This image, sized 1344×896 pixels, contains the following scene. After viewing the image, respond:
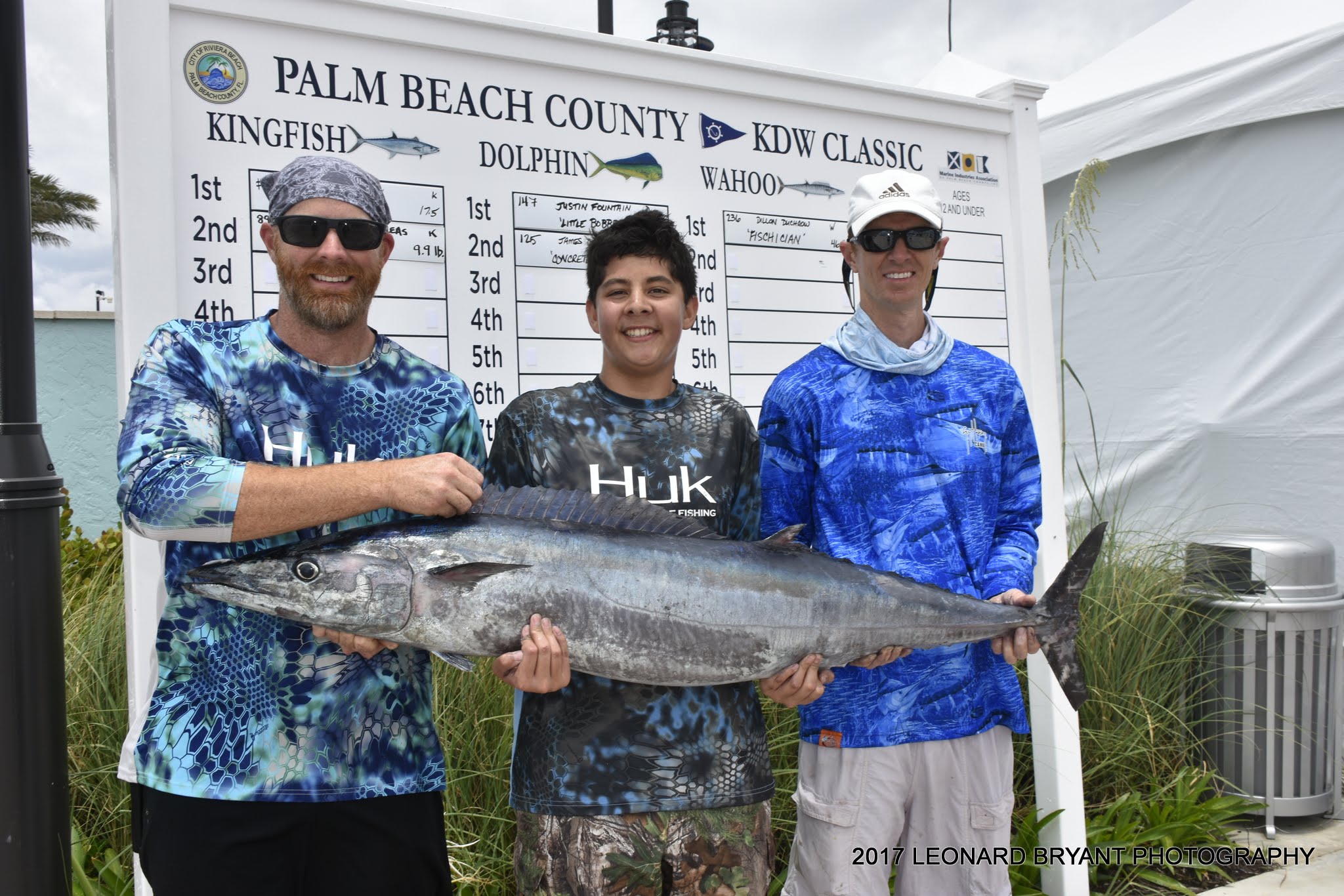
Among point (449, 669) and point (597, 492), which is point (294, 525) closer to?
point (597, 492)

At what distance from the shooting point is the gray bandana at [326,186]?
88.0 inches

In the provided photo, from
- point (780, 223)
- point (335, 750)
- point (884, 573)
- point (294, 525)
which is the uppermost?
point (780, 223)

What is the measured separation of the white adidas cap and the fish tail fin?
3.38 ft

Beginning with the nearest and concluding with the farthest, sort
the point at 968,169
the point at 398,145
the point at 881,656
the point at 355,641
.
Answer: the point at 355,641
the point at 881,656
the point at 398,145
the point at 968,169

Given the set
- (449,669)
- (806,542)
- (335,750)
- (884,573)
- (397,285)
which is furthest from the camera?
(449,669)

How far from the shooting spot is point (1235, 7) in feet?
28.0

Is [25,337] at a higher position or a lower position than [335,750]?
higher

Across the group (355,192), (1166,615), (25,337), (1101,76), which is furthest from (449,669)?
(1101,76)

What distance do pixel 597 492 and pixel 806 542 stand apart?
0.83 meters

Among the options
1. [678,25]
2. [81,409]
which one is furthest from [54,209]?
[678,25]

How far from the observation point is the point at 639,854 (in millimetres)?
2281

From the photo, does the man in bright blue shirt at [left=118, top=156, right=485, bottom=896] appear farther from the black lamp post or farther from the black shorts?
the black lamp post

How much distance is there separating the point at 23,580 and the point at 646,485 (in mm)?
1752

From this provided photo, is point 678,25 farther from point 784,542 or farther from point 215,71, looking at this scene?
point 784,542
